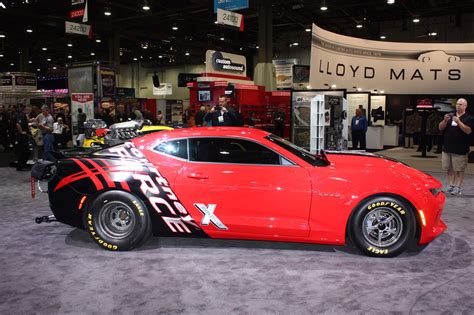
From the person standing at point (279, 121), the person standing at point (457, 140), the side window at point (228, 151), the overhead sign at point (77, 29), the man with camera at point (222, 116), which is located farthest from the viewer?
the person standing at point (279, 121)

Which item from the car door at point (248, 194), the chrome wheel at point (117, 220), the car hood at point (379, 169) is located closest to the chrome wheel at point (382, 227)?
the car hood at point (379, 169)

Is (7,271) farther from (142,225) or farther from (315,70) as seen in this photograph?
(315,70)

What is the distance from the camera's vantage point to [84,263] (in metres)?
4.43

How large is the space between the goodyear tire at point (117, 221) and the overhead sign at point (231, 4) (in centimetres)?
862

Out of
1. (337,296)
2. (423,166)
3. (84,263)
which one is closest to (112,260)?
(84,263)

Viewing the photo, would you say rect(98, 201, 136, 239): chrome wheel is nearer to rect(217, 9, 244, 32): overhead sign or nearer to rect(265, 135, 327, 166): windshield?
rect(265, 135, 327, 166): windshield

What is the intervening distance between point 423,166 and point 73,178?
10.3 meters

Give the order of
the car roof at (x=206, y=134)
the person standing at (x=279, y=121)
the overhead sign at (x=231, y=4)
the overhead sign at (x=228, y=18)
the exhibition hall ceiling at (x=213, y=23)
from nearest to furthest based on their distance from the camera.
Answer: the car roof at (x=206, y=134) < the overhead sign at (x=231, y=4) < the overhead sign at (x=228, y=18) < the person standing at (x=279, y=121) < the exhibition hall ceiling at (x=213, y=23)

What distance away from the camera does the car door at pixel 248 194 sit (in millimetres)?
4445

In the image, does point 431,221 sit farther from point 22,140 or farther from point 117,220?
point 22,140

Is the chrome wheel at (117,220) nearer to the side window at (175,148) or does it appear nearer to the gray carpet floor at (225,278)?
the gray carpet floor at (225,278)

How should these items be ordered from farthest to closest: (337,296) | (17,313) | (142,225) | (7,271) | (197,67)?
(197,67) → (142,225) → (7,271) → (337,296) → (17,313)

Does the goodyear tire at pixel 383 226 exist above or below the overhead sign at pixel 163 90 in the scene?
below

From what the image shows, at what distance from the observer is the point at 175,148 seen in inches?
187
